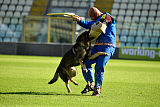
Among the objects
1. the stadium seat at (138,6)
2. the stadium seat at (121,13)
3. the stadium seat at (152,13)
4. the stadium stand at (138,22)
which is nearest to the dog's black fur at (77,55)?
the stadium stand at (138,22)

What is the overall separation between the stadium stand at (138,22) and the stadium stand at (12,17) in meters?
8.66

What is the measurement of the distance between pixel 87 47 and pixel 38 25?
21.5 metres

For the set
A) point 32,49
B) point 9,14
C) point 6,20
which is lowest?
point 32,49

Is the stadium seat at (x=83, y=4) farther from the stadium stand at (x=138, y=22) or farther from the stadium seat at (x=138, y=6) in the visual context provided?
the stadium seat at (x=138, y=6)

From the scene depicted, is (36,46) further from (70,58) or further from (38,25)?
(70,58)

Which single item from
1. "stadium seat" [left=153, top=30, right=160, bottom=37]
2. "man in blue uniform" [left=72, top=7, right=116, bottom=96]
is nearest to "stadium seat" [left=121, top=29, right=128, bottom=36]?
"stadium seat" [left=153, top=30, right=160, bottom=37]

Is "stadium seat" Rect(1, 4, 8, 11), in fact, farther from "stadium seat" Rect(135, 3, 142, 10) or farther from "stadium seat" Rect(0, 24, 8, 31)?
"stadium seat" Rect(135, 3, 142, 10)

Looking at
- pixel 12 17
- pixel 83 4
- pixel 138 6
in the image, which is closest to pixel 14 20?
pixel 12 17

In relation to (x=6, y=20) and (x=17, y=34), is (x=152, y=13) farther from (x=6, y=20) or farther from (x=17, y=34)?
(x=6, y=20)

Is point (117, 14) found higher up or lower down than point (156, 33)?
higher up

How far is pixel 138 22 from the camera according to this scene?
2847cm

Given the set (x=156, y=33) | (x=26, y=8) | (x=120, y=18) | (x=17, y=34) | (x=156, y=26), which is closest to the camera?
(x=156, y=33)

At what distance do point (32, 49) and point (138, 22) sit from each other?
954 centimetres

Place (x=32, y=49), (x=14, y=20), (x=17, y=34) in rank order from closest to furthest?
(x=32, y=49), (x=17, y=34), (x=14, y=20)
